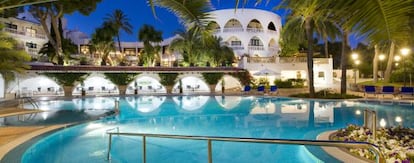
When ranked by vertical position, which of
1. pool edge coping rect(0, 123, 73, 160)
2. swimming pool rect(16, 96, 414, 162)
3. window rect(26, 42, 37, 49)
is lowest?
swimming pool rect(16, 96, 414, 162)

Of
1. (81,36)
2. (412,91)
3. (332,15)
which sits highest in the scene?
(81,36)

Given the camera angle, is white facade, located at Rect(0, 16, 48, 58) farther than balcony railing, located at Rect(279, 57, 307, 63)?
Yes

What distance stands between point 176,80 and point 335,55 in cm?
3081

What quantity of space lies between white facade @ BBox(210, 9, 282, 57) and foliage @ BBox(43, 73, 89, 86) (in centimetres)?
2101

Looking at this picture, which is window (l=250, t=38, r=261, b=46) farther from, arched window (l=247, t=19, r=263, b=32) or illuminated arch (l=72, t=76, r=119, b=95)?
illuminated arch (l=72, t=76, r=119, b=95)

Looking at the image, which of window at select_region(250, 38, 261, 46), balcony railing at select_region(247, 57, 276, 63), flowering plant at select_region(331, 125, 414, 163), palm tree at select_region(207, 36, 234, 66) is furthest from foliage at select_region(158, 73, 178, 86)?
flowering plant at select_region(331, 125, 414, 163)

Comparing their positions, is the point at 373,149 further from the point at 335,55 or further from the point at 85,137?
the point at 335,55

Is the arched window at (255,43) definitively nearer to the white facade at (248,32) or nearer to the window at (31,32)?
the white facade at (248,32)

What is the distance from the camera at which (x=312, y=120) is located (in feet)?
36.8

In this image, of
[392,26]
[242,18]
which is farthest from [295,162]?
[242,18]

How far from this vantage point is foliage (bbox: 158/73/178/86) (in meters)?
26.6

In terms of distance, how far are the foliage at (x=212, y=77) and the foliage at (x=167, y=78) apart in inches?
116

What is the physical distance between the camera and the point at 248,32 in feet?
137

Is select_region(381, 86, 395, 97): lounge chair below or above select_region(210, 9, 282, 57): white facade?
below
